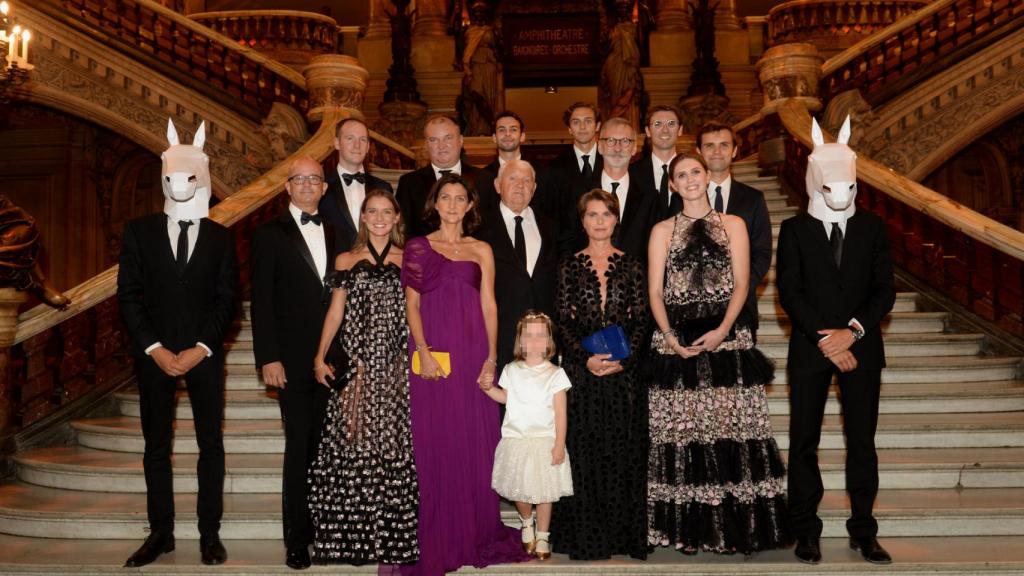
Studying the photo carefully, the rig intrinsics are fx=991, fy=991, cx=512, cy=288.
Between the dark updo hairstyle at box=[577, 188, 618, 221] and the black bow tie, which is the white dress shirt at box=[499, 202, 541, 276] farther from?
the black bow tie

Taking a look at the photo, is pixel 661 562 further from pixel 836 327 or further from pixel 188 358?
pixel 188 358

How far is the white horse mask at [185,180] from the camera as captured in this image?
168 inches

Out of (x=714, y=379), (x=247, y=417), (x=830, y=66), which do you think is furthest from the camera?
(x=830, y=66)

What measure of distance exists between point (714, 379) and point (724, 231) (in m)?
0.64

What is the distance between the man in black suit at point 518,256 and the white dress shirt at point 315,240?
0.75m

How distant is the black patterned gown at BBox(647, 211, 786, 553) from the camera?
4184 millimetres

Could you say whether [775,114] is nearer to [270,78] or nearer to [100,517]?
[270,78]

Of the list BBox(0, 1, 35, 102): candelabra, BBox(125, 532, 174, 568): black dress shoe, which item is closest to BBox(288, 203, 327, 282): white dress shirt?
BBox(125, 532, 174, 568): black dress shoe

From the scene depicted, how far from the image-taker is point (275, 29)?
1530cm

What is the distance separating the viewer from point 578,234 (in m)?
Answer: 4.67

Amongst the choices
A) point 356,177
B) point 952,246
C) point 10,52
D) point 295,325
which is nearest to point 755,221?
point 356,177

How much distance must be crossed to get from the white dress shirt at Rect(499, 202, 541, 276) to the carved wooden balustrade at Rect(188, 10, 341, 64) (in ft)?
37.5

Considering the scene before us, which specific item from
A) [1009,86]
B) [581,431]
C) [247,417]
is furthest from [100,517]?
[1009,86]

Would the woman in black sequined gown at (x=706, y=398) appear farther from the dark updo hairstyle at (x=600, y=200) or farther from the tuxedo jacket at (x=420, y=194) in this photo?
the tuxedo jacket at (x=420, y=194)
